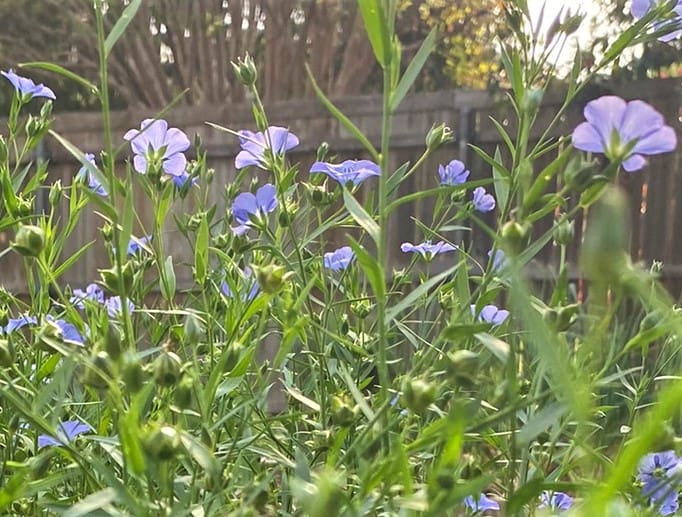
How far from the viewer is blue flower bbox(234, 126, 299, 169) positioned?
62 centimetres

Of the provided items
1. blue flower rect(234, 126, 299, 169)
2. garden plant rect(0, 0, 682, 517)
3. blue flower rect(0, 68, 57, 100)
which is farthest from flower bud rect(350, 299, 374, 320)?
blue flower rect(0, 68, 57, 100)

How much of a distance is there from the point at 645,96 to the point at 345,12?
2190 millimetres

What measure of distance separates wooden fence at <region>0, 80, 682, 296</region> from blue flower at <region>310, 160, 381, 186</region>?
4.94 ft

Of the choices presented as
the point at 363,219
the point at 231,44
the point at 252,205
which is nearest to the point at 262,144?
the point at 252,205

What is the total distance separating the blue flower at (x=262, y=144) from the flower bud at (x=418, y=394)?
0.31 m

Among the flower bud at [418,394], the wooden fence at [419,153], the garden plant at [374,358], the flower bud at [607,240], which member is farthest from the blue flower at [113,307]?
the wooden fence at [419,153]

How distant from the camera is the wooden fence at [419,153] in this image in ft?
7.55

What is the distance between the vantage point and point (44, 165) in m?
0.77

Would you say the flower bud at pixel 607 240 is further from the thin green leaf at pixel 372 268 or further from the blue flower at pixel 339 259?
the blue flower at pixel 339 259

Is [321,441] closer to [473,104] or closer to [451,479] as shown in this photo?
[451,479]

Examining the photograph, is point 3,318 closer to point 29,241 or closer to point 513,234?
point 29,241

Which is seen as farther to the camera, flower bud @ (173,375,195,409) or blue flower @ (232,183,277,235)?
blue flower @ (232,183,277,235)

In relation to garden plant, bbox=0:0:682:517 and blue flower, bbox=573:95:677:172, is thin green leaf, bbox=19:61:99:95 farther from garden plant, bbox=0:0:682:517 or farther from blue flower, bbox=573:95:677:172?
blue flower, bbox=573:95:677:172

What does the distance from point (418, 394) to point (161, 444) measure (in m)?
0.11
